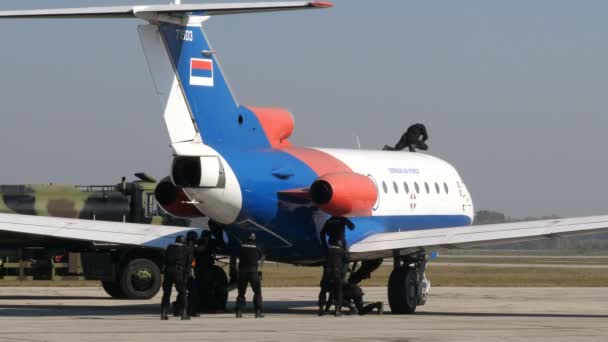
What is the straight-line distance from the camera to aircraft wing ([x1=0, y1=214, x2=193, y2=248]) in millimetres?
31297

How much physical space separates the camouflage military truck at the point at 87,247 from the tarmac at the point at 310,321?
771mm

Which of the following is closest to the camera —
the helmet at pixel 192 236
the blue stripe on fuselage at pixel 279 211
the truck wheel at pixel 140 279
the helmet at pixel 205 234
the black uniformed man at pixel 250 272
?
the black uniformed man at pixel 250 272

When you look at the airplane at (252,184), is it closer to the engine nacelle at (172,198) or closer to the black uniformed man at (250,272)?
the engine nacelle at (172,198)

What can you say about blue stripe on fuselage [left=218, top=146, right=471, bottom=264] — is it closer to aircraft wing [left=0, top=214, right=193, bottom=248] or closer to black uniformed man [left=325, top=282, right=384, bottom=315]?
black uniformed man [left=325, top=282, right=384, bottom=315]

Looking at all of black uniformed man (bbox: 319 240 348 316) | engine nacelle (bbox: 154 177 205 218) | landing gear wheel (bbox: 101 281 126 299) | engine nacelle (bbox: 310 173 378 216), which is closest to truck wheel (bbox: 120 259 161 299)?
landing gear wheel (bbox: 101 281 126 299)

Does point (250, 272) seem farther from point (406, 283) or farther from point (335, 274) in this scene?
point (406, 283)

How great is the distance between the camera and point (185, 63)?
28922mm

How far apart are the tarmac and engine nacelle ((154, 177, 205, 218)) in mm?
2474

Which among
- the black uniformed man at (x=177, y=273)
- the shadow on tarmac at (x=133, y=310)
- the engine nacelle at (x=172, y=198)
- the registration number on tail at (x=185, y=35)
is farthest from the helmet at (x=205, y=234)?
the registration number on tail at (x=185, y=35)

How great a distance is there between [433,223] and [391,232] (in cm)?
295

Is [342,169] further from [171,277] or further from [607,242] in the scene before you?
[607,242]

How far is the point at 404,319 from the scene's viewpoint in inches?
1128

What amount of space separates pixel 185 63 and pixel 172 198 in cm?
332

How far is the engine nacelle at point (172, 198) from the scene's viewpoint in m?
30.3
